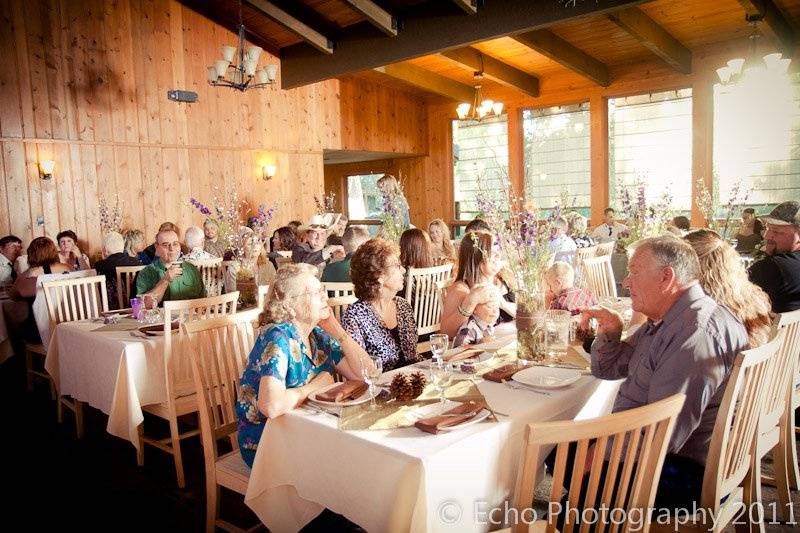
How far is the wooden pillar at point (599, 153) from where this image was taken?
9.62 metres

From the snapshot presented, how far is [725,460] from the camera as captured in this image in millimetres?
1762

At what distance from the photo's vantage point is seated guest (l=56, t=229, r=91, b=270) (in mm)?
6641

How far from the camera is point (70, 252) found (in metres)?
6.70

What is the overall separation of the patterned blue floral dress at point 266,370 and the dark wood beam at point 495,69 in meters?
6.92

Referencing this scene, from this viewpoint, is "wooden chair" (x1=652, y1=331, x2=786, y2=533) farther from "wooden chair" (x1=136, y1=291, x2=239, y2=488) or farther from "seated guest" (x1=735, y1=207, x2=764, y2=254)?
"seated guest" (x1=735, y1=207, x2=764, y2=254)

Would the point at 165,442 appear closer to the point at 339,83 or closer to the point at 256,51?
the point at 256,51

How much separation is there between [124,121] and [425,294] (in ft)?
17.7

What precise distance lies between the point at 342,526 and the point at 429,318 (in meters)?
2.51

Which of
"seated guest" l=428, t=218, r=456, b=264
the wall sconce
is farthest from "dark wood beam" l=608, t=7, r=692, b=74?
the wall sconce

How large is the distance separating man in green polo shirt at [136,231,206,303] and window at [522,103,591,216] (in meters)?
6.78

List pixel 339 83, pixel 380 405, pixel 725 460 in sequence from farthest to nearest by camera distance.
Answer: pixel 339 83
pixel 380 405
pixel 725 460

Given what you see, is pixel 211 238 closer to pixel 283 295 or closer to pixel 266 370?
pixel 283 295

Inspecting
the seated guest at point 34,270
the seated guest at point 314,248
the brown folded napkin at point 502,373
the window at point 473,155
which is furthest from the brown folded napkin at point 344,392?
the window at point 473,155

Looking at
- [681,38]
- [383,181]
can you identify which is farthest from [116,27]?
[681,38]
